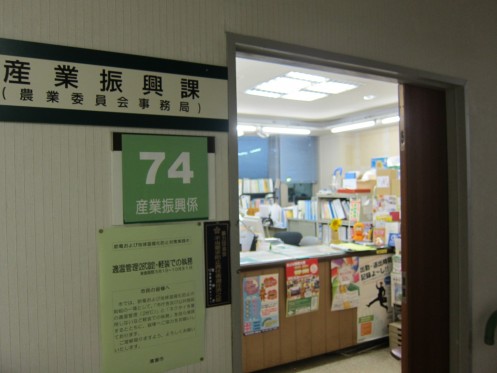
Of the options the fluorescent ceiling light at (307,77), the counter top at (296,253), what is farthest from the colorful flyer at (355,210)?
the fluorescent ceiling light at (307,77)

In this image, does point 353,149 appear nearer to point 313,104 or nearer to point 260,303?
point 313,104

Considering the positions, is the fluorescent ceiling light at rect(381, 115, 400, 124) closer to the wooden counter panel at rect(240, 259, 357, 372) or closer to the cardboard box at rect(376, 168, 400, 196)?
the cardboard box at rect(376, 168, 400, 196)

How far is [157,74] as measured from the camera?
1.28m

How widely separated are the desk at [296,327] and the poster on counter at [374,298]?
0.24 feet

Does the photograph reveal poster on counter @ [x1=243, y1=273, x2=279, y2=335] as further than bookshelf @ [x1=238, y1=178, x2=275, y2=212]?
No

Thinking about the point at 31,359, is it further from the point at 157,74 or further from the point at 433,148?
the point at 433,148

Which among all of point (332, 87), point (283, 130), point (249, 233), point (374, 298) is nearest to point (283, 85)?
point (332, 87)

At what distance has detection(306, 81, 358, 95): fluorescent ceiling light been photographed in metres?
4.62

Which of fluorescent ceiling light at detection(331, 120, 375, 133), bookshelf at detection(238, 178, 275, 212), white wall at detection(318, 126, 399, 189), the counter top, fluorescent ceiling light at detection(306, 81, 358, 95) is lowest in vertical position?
the counter top

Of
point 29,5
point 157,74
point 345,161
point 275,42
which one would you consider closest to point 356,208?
point 345,161

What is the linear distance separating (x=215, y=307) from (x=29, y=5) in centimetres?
110

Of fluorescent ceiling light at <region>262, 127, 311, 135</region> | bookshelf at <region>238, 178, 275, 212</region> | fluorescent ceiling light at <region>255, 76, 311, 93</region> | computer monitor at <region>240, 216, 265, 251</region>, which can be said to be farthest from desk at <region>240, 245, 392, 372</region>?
bookshelf at <region>238, 178, 275, 212</region>

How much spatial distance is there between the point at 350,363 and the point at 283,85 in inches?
121

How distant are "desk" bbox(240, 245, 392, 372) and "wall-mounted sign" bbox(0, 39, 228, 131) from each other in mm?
1964
